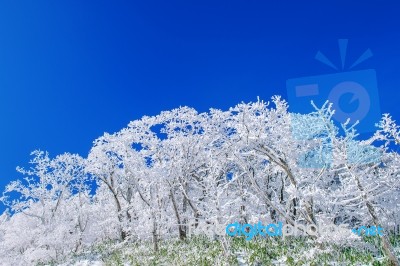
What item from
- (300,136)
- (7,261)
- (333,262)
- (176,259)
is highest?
(300,136)

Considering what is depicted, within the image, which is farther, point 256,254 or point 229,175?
point 229,175

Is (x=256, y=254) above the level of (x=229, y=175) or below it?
below

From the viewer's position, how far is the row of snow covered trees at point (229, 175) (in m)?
16.1

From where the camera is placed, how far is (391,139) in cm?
2200

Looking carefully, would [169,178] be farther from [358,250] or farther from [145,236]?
[358,250]

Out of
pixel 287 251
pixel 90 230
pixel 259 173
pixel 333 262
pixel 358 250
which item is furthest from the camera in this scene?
pixel 90 230

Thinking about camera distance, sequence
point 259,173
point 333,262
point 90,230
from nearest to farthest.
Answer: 1. point 333,262
2. point 259,173
3. point 90,230

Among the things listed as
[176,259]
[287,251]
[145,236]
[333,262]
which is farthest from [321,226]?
[145,236]

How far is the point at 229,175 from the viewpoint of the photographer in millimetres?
33688

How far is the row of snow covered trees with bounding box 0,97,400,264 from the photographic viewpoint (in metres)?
16.1

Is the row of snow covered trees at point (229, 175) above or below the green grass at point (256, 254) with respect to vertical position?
above

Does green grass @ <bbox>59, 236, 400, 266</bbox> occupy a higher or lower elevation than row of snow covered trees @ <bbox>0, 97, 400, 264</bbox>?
lower

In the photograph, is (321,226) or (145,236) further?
(145,236)

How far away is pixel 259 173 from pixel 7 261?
20008 millimetres
